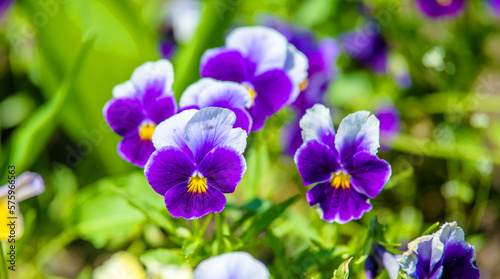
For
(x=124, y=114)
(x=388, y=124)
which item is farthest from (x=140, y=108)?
(x=388, y=124)

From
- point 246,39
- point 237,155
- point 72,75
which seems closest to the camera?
point 237,155

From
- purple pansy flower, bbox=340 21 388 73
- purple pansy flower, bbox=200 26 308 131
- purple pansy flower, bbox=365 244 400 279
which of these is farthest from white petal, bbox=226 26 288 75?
purple pansy flower, bbox=340 21 388 73

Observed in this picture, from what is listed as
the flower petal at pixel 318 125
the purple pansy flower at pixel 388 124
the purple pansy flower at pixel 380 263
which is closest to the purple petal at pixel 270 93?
the flower petal at pixel 318 125

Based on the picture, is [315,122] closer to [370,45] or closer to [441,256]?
[441,256]

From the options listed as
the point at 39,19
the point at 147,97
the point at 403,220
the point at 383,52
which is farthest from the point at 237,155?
the point at 383,52

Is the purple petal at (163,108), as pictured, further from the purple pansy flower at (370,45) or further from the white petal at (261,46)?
the purple pansy flower at (370,45)

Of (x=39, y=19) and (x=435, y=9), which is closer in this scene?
(x=39, y=19)

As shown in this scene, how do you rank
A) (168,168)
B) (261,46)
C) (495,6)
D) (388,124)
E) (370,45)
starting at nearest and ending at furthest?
1. (168,168)
2. (261,46)
3. (388,124)
4. (495,6)
5. (370,45)

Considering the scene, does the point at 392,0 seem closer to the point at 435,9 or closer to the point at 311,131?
the point at 435,9
